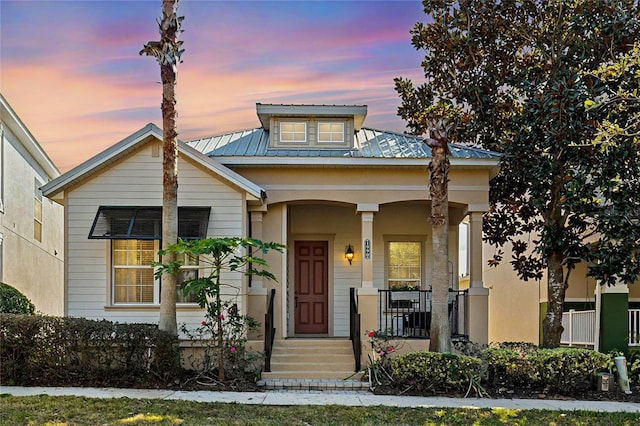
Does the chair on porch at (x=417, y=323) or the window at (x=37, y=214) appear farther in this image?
the window at (x=37, y=214)

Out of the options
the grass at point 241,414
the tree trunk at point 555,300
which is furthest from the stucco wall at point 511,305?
the grass at point 241,414

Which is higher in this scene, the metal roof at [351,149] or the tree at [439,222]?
the metal roof at [351,149]

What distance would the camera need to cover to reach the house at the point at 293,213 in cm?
1438

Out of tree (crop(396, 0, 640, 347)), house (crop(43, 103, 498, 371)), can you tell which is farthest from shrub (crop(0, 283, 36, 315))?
tree (crop(396, 0, 640, 347))

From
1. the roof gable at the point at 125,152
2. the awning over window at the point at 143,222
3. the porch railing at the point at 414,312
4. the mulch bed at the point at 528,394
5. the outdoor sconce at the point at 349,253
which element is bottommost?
the mulch bed at the point at 528,394

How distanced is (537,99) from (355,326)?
6034 mm

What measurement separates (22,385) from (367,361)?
Result: 254 inches

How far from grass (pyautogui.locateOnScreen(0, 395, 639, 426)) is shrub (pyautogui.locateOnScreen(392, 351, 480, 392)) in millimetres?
1383

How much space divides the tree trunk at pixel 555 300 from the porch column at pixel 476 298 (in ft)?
4.38

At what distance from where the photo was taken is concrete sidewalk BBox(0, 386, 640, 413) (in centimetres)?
1109

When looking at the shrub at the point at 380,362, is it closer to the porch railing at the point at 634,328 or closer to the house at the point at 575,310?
the house at the point at 575,310

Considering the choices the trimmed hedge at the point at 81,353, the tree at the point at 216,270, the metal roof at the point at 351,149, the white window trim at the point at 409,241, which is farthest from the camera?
the white window trim at the point at 409,241

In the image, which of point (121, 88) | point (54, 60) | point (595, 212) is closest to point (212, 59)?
point (121, 88)

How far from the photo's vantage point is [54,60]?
16094 millimetres
